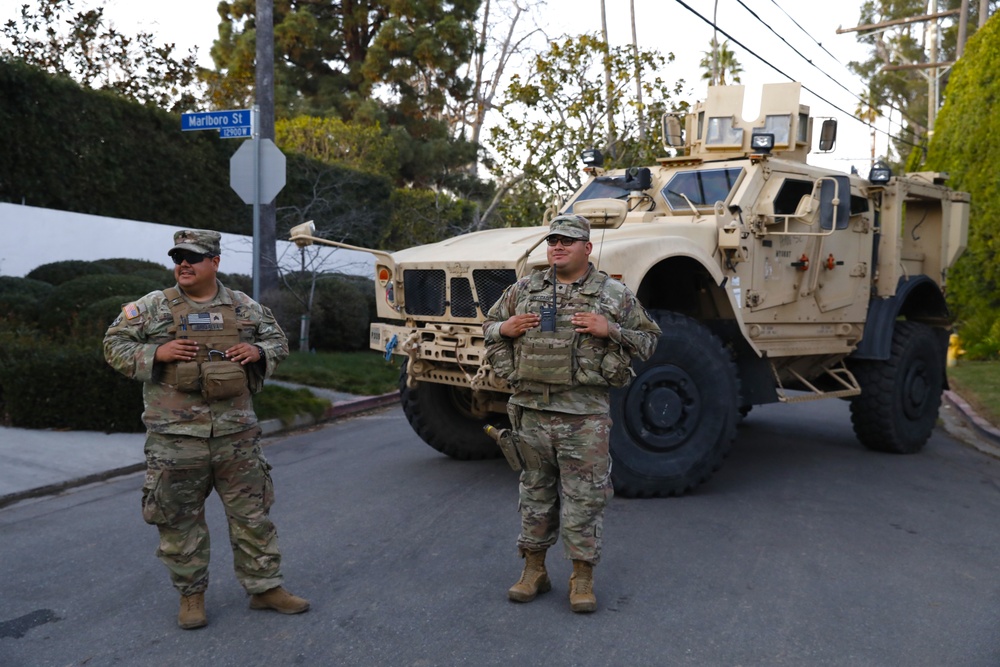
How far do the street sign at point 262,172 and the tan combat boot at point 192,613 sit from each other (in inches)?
237

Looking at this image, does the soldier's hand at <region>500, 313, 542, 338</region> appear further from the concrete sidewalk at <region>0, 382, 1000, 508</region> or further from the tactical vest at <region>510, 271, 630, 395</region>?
the concrete sidewalk at <region>0, 382, 1000, 508</region>

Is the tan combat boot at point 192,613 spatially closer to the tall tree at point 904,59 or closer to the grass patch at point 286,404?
the grass patch at point 286,404

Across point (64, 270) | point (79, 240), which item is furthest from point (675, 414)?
point (79, 240)

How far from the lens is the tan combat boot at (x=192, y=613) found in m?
4.14

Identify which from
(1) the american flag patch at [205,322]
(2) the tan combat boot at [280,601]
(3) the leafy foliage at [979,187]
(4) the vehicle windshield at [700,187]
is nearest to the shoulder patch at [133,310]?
(1) the american flag patch at [205,322]

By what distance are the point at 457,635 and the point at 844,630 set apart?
165 cm

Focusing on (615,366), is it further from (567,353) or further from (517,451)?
(517,451)

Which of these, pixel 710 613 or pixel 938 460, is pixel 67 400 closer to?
→ pixel 710 613

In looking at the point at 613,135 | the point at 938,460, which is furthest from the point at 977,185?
the point at 938,460

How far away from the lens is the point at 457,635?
4102 mm

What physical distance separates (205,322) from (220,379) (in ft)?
0.84

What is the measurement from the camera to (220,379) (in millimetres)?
4051

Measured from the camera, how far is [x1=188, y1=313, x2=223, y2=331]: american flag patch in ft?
13.4

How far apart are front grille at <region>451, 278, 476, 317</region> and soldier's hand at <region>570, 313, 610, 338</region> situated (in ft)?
6.98
